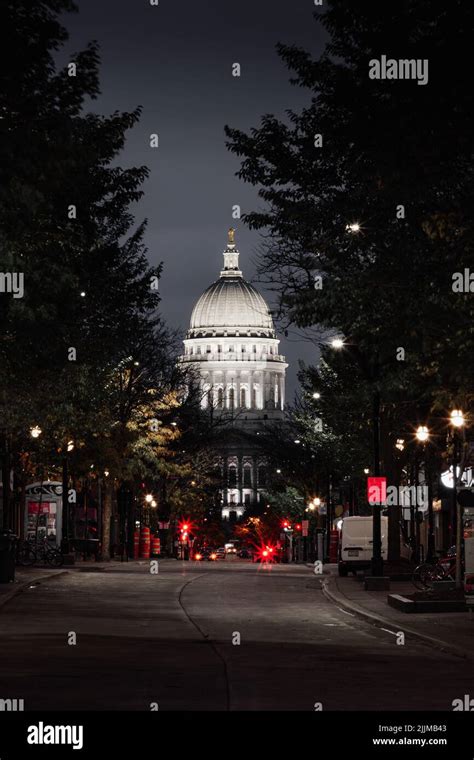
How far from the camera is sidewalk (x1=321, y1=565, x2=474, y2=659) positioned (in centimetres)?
2383

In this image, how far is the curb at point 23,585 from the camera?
115ft

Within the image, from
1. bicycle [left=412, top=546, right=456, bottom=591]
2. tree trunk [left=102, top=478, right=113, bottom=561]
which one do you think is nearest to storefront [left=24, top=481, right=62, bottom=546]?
tree trunk [left=102, top=478, right=113, bottom=561]

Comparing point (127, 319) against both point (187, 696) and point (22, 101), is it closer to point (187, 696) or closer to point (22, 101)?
point (22, 101)

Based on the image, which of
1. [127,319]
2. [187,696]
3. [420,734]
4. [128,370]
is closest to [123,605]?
[127,319]

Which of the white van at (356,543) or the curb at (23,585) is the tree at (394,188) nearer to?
the curb at (23,585)

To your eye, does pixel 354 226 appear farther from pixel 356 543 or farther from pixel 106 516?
pixel 106 516

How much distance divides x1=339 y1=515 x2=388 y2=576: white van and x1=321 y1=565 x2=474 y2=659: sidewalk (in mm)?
11538

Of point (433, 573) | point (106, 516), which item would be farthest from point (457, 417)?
point (106, 516)

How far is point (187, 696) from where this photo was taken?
16.3 metres

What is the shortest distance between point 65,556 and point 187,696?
45916 millimetres

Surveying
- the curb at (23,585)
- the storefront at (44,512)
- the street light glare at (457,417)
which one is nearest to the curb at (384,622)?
the street light glare at (457,417)

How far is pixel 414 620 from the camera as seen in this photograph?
29.3 m

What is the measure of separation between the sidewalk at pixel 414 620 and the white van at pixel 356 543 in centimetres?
1154

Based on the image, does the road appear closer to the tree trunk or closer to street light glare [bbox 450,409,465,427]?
street light glare [bbox 450,409,465,427]
